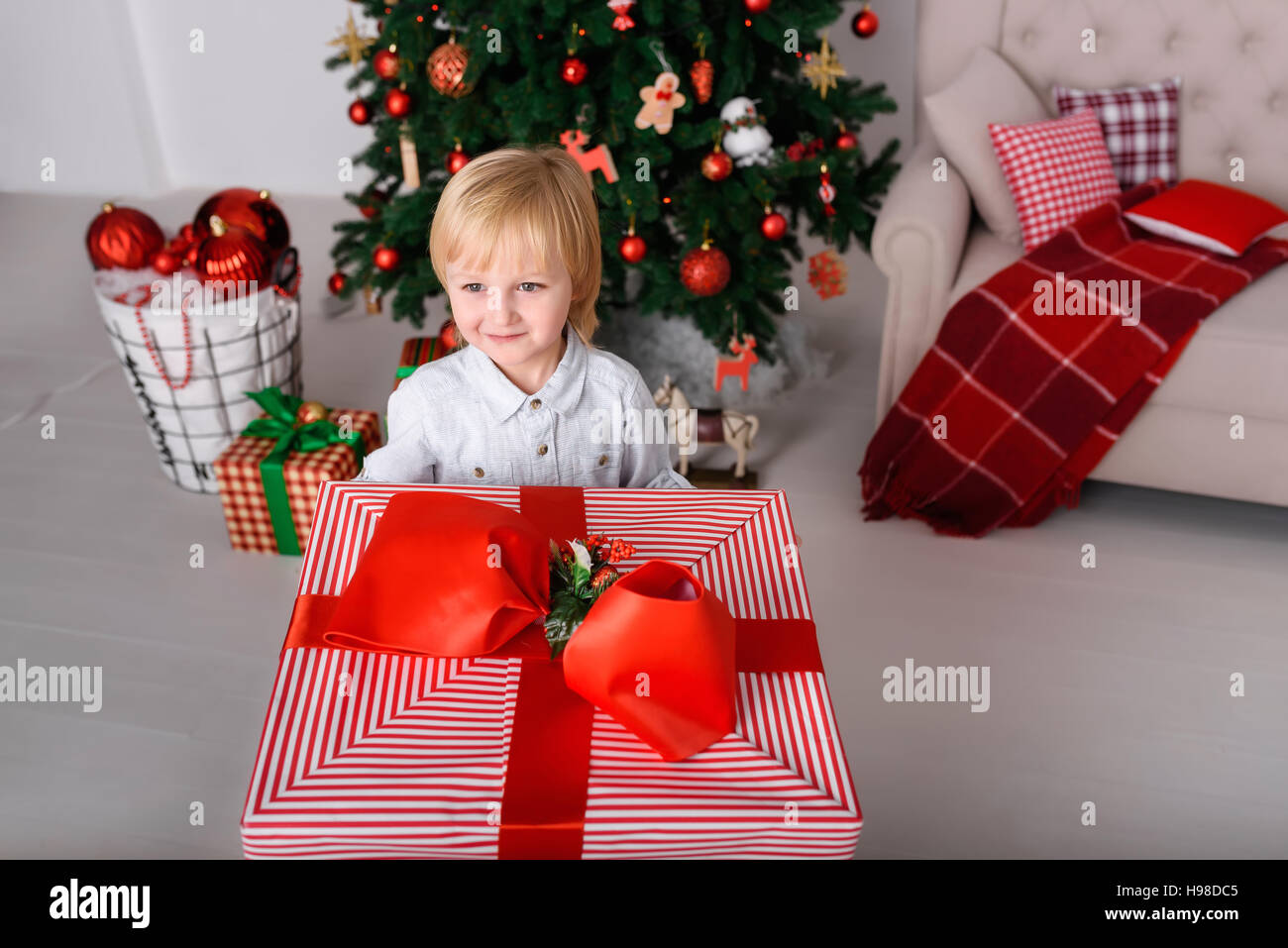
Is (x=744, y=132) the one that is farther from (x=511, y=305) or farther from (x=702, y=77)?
(x=511, y=305)

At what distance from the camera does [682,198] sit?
82.5 inches

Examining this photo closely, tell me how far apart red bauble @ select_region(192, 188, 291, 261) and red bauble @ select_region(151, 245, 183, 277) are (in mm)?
83

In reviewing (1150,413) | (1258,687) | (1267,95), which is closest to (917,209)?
(1150,413)

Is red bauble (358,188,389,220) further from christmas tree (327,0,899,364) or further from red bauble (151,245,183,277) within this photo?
red bauble (151,245,183,277)

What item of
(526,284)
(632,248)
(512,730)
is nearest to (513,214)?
(526,284)

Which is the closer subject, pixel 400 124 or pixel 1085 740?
pixel 1085 740

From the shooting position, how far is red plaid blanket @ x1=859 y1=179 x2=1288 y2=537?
1.97 m

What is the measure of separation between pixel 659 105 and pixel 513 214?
95 cm

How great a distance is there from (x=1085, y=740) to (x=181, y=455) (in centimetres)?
187

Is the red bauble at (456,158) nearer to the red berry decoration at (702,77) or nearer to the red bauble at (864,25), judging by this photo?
the red berry decoration at (702,77)

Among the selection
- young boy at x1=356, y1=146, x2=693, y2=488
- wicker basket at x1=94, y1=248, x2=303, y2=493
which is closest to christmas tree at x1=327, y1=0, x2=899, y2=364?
wicker basket at x1=94, y1=248, x2=303, y2=493

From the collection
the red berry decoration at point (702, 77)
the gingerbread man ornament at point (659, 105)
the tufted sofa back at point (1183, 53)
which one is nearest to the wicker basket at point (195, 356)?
the gingerbread man ornament at point (659, 105)

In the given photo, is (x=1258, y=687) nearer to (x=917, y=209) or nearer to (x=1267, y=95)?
(x=917, y=209)

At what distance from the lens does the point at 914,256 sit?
2.10 meters
